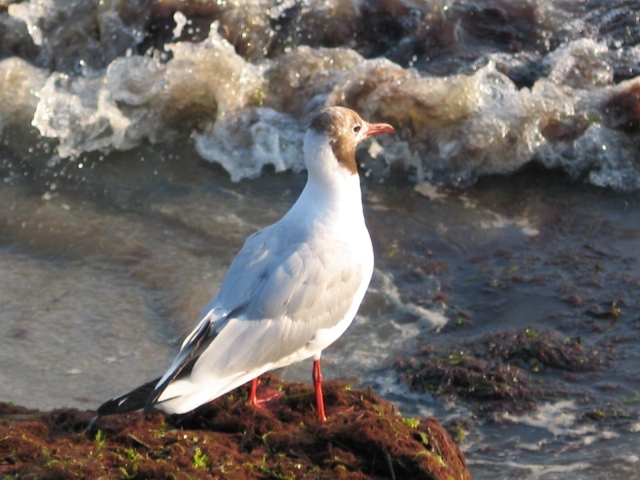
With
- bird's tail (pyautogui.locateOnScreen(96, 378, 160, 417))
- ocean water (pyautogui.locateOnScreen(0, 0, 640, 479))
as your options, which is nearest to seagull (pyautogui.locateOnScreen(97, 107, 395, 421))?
bird's tail (pyautogui.locateOnScreen(96, 378, 160, 417))

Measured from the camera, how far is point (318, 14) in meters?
8.80

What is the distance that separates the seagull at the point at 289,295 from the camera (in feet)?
11.5

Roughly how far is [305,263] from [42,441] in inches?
43.9

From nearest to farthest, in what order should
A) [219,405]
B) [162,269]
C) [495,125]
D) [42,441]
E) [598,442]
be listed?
[42,441]
[219,405]
[598,442]
[162,269]
[495,125]

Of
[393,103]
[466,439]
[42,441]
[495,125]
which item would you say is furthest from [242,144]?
[42,441]

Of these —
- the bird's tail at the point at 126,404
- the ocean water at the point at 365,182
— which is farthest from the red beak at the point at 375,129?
the bird's tail at the point at 126,404

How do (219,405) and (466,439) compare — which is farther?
(466,439)

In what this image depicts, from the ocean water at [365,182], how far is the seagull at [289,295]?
0.88 metres

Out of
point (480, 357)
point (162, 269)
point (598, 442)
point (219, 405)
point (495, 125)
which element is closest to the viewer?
point (219, 405)

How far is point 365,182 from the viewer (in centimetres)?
711

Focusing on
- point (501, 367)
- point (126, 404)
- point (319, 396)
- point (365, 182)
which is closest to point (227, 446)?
point (126, 404)

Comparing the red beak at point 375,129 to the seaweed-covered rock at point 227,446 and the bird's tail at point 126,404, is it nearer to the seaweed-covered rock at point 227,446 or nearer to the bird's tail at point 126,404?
the seaweed-covered rock at point 227,446

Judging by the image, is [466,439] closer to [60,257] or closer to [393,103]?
[60,257]

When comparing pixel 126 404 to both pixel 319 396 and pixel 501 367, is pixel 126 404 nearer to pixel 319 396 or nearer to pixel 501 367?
pixel 319 396
